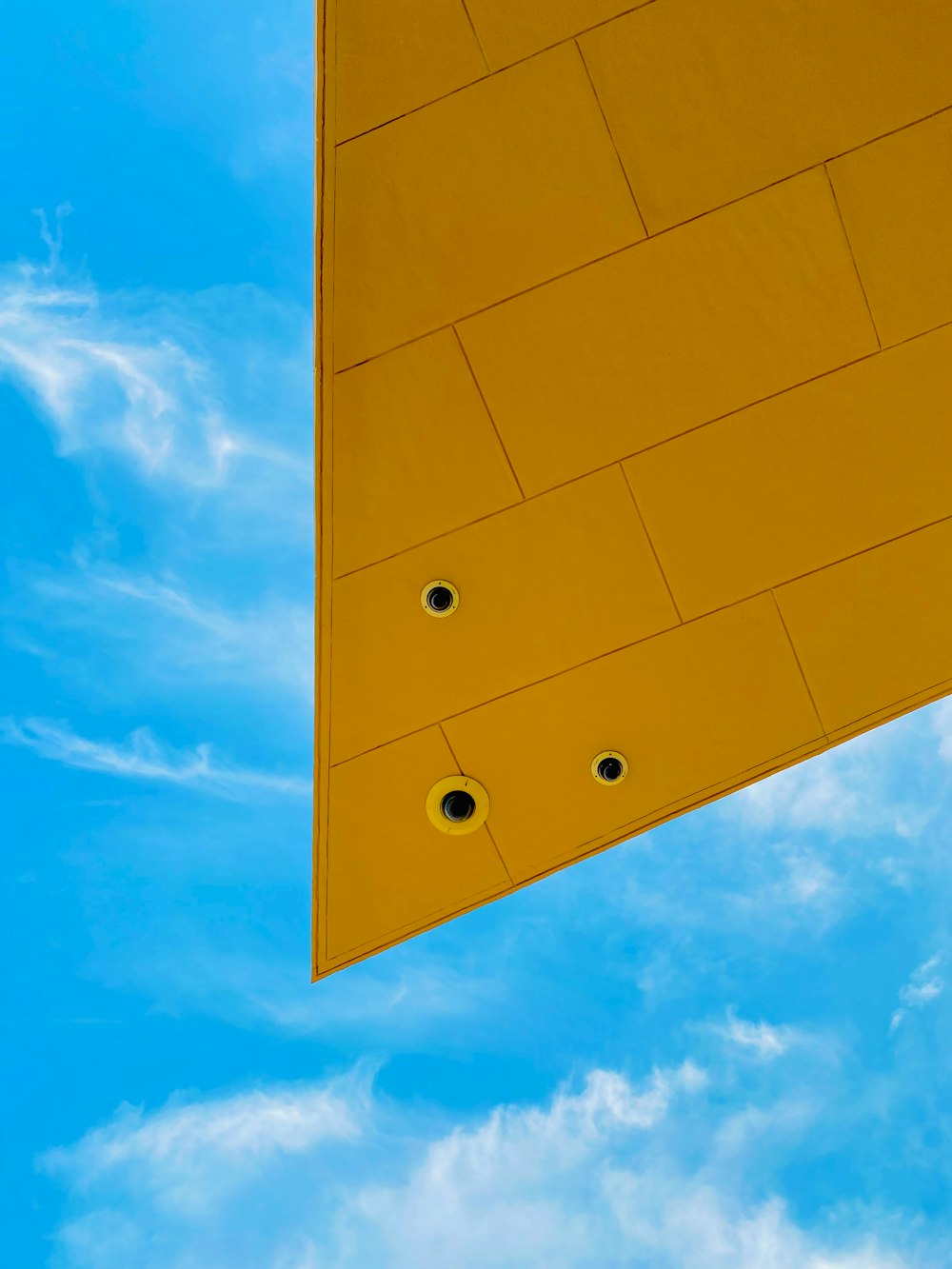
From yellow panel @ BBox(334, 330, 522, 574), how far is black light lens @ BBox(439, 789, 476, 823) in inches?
86.1

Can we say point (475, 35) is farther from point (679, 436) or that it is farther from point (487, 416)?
point (679, 436)

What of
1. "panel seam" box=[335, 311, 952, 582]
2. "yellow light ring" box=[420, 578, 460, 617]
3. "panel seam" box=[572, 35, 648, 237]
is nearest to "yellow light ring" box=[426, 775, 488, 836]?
"yellow light ring" box=[420, 578, 460, 617]

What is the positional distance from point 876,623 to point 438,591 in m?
3.81

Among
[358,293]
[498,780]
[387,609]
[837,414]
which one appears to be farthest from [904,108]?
[498,780]

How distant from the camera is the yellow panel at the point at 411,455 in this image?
8.14 metres

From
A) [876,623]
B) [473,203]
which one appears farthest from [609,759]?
[473,203]

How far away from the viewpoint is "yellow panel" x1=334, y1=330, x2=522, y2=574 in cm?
814

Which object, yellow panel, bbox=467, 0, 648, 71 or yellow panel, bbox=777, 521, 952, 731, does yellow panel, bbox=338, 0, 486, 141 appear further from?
yellow panel, bbox=777, 521, 952, 731

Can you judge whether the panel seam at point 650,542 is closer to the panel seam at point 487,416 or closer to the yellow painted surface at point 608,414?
the yellow painted surface at point 608,414

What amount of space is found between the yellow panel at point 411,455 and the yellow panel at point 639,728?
1.69 metres

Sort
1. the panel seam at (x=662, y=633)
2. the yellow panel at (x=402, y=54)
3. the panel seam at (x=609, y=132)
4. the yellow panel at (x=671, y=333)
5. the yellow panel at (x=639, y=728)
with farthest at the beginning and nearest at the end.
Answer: the yellow panel at (x=639, y=728) → the panel seam at (x=662, y=633) → the yellow panel at (x=671, y=333) → the panel seam at (x=609, y=132) → the yellow panel at (x=402, y=54)

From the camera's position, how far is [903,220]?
26.3 ft

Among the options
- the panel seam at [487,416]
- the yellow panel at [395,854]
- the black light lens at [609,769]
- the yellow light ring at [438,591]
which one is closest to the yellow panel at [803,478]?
the panel seam at [487,416]

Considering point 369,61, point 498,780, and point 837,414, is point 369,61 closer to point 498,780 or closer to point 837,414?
point 837,414
